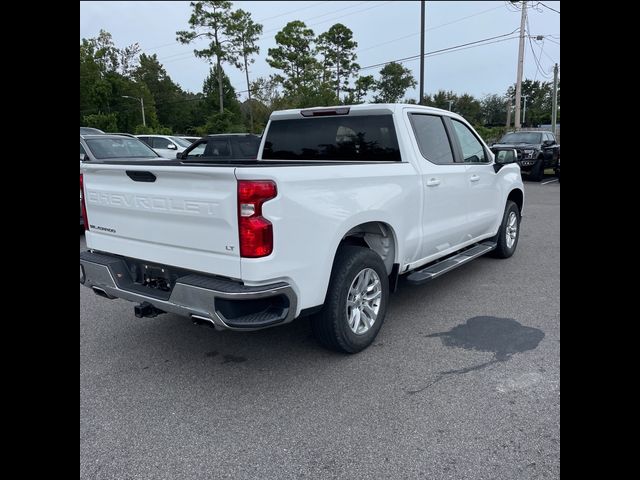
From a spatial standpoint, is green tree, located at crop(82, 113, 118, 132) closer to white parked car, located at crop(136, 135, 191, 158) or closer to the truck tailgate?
white parked car, located at crop(136, 135, 191, 158)

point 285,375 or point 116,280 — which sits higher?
point 116,280

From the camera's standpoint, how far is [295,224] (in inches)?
122

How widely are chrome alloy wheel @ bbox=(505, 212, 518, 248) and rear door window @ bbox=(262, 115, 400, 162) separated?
2.94 m

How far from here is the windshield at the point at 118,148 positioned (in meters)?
9.28

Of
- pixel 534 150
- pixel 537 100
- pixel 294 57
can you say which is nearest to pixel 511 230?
pixel 534 150

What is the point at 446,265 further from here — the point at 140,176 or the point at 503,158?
the point at 140,176
